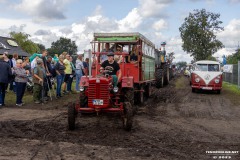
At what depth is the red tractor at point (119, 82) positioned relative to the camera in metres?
9.11

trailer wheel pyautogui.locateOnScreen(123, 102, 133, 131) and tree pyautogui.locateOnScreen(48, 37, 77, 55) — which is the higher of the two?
tree pyautogui.locateOnScreen(48, 37, 77, 55)

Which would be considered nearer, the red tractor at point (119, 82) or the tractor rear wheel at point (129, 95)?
the red tractor at point (119, 82)

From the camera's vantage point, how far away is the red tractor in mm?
9109

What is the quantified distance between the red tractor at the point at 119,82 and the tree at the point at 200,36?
42.4 meters

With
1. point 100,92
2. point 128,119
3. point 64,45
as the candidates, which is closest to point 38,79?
point 100,92

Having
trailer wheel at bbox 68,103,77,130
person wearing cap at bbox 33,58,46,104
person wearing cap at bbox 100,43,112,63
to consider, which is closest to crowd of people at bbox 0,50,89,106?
person wearing cap at bbox 33,58,46,104

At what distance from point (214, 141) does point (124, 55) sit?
5393mm

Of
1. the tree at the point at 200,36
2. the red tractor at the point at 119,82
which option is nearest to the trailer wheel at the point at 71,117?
the red tractor at the point at 119,82

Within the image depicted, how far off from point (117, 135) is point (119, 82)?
2.98m

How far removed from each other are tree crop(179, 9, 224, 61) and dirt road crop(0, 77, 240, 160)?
45681mm

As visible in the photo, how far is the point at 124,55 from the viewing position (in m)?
12.3

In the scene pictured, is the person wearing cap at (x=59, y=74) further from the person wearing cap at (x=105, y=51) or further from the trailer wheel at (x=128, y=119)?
the trailer wheel at (x=128, y=119)

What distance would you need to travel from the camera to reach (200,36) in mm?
57375

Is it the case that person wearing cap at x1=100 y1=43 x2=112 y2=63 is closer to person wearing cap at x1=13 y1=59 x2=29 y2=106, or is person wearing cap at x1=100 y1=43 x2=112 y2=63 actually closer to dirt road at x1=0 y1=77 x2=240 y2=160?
dirt road at x1=0 y1=77 x2=240 y2=160
